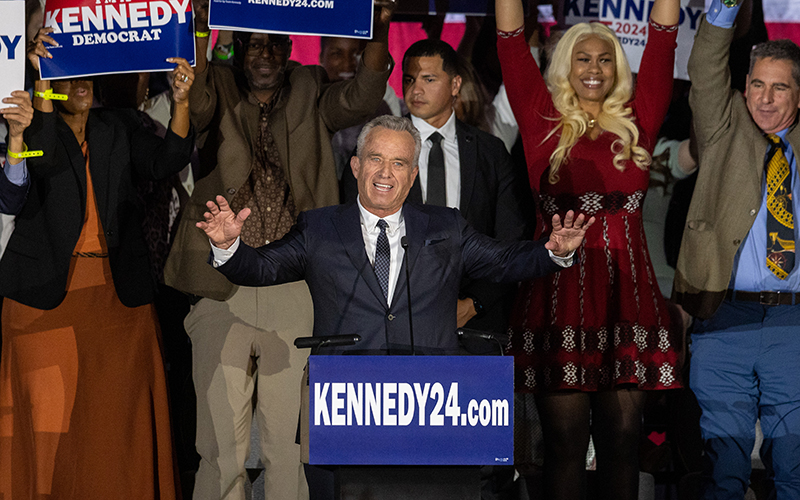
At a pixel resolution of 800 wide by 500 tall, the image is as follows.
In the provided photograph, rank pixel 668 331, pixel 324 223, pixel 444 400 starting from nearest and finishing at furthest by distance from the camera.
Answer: pixel 444 400 < pixel 324 223 < pixel 668 331

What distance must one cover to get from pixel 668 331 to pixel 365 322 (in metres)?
1.35

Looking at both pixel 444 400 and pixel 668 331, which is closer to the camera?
pixel 444 400

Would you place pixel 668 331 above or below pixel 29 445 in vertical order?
above

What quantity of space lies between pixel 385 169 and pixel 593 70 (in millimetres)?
1151

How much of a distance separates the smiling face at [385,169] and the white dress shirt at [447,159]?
837 mm

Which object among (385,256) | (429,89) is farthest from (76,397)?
(429,89)

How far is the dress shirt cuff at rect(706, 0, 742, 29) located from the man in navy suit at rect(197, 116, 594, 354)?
1258mm

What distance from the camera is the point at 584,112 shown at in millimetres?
3537

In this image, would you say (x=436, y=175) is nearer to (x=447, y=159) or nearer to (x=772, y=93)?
(x=447, y=159)

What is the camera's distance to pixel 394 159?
9.38ft

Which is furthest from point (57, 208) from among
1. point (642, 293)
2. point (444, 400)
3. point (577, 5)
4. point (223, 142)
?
point (577, 5)

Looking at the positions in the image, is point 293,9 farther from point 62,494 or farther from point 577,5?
point 62,494

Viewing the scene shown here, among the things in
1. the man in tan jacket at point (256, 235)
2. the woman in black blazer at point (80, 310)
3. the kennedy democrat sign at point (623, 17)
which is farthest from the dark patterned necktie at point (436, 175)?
the kennedy democrat sign at point (623, 17)

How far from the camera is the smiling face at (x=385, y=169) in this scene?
2.85 m
